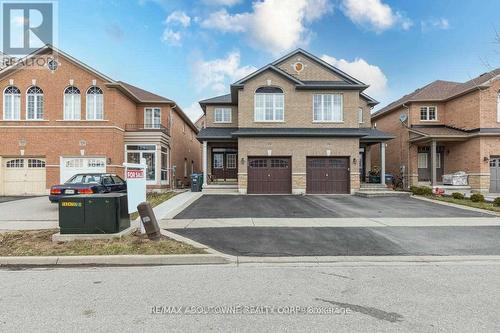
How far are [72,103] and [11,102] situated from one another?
13.6ft

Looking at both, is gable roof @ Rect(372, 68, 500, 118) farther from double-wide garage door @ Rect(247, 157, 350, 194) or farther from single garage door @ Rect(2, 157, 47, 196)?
single garage door @ Rect(2, 157, 47, 196)

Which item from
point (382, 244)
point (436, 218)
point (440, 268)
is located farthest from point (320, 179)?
point (440, 268)

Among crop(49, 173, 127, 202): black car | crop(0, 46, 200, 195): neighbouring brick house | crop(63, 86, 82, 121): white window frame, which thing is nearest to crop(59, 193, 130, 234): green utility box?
crop(49, 173, 127, 202): black car

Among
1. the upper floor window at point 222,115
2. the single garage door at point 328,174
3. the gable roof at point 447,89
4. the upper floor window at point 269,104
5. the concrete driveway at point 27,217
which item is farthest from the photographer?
the upper floor window at point 222,115

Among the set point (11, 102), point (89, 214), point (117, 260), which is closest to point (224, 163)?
point (11, 102)

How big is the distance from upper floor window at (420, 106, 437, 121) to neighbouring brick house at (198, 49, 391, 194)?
6.36 m

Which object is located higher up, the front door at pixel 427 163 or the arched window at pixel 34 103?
the arched window at pixel 34 103

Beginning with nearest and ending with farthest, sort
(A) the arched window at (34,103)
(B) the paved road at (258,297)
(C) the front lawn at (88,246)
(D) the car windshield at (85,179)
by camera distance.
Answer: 1. (B) the paved road at (258,297)
2. (C) the front lawn at (88,246)
3. (D) the car windshield at (85,179)
4. (A) the arched window at (34,103)

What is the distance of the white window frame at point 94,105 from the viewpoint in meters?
20.6

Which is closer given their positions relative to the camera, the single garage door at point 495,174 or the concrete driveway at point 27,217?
the concrete driveway at point 27,217

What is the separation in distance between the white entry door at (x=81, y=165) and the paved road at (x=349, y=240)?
45.4 feet

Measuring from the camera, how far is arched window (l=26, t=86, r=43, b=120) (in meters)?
20.5

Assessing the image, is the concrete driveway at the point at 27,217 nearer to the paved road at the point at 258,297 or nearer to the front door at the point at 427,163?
the paved road at the point at 258,297

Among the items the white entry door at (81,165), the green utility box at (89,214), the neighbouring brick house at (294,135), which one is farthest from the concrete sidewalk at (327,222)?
the white entry door at (81,165)
